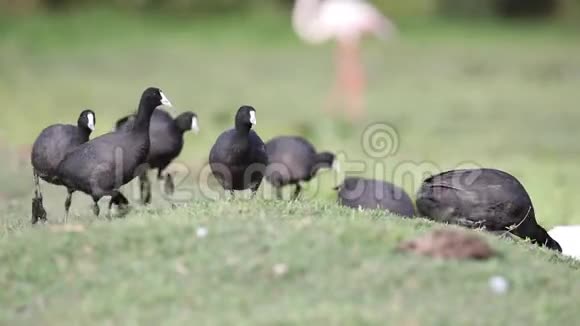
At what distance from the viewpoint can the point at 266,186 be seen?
399 inches

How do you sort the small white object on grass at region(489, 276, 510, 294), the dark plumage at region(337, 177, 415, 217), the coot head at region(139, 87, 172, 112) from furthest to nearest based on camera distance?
1. the dark plumage at region(337, 177, 415, 217)
2. the coot head at region(139, 87, 172, 112)
3. the small white object on grass at region(489, 276, 510, 294)

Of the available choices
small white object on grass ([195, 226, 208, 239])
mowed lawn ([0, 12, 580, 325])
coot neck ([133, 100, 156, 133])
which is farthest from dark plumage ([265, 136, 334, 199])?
small white object on grass ([195, 226, 208, 239])

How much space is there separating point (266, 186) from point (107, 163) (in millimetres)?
3509

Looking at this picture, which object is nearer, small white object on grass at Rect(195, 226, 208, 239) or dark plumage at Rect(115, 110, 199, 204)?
small white object on grass at Rect(195, 226, 208, 239)

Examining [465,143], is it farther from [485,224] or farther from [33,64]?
[33,64]

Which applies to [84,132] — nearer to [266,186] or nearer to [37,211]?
[37,211]

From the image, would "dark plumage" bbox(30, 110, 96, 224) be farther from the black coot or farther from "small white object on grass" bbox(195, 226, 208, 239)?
"small white object on grass" bbox(195, 226, 208, 239)

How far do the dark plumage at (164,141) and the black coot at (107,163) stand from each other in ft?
3.85

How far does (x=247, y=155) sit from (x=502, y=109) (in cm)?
1027

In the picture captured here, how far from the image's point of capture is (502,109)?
→ 16.9 m

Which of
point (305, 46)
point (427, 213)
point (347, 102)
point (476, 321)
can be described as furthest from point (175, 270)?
point (305, 46)

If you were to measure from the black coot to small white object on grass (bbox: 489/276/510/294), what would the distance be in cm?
243

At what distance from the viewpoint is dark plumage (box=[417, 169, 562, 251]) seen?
733cm

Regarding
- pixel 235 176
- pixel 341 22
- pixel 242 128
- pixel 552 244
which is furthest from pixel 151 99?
pixel 341 22
